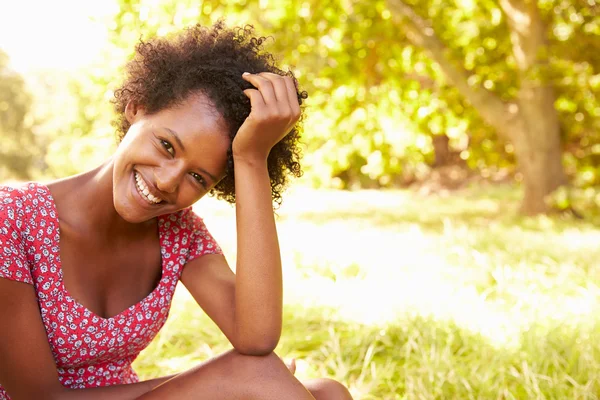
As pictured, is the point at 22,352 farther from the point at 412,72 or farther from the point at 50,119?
the point at 50,119

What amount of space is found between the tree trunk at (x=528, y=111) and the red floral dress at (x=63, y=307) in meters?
6.01

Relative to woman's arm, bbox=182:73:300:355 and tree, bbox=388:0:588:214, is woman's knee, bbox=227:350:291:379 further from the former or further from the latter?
tree, bbox=388:0:588:214

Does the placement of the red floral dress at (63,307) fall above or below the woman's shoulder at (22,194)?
below

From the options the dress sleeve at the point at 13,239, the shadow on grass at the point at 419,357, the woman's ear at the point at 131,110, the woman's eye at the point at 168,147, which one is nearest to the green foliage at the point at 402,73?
the shadow on grass at the point at 419,357

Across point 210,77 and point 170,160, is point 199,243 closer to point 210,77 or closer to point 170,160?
point 170,160

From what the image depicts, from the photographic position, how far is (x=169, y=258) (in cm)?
215

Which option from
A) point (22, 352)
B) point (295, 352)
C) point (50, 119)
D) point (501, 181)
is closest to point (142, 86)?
point (22, 352)

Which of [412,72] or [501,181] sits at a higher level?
[412,72]

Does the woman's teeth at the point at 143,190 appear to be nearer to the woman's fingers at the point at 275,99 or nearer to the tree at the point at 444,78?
the woman's fingers at the point at 275,99

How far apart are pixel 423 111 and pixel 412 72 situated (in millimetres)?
902

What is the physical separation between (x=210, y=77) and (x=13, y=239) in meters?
0.72

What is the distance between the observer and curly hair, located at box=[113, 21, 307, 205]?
75.5 inches

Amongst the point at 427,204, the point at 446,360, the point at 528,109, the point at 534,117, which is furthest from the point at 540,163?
the point at 446,360

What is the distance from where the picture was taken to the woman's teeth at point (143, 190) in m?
1.88
